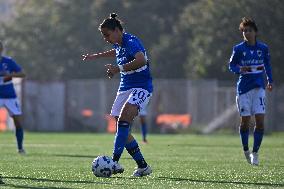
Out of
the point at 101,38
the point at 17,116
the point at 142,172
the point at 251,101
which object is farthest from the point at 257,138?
the point at 101,38

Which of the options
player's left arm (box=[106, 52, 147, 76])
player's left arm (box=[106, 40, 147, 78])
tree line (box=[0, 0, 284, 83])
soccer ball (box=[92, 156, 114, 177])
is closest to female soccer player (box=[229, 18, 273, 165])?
player's left arm (box=[106, 40, 147, 78])

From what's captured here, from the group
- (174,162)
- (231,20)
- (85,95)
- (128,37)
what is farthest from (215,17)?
(128,37)

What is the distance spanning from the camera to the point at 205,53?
149ft

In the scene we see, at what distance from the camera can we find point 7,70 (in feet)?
59.1

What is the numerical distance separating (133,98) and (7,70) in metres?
7.05

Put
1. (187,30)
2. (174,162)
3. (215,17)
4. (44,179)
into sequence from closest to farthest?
(44,179)
(174,162)
(215,17)
(187,30)

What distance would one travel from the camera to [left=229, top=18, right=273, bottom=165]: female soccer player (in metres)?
14.6

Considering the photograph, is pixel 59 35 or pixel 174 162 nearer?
pixel 174 162

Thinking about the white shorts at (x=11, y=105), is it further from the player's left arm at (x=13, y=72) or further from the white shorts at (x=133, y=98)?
the white shorts at (x=133, y=98)

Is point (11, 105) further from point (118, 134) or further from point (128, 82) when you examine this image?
point (118, 134)

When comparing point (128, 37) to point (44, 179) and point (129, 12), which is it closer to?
point (44, 179)

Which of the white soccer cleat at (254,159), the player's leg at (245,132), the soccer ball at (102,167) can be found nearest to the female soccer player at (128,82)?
the soccer ball at (102,167)

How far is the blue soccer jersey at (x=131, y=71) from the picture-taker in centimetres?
1147

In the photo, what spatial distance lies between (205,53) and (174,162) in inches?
1218
